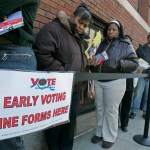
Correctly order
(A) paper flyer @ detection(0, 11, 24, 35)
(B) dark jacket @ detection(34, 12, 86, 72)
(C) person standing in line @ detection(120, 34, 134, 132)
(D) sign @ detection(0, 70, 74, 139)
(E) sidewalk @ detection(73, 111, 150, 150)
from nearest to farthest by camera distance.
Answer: (D) sign @ detection(0, 70, 74, 139) → (A) paper flyer @ detection(0, 11, 24, 35) → (B) dark jacket @ detection(34, 12, 86, 72) → (E) sidewalk @ detection(73, 111, 150, 150) → (C) person standing in line @ detection(120, 34, 134, 132)

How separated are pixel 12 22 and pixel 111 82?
85.9 inches

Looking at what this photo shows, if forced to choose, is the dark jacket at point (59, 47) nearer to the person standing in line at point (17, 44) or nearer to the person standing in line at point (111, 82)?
the person standing in line at point (17, 44)

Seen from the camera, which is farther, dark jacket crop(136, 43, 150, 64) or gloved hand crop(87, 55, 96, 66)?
dark jacket crop(136, 43, 150, 64)

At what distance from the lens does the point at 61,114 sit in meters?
1.75

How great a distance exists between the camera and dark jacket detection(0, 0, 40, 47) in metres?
1.53

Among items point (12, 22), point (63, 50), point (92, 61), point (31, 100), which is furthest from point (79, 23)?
point (31, 100)

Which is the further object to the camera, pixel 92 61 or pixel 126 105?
pixel 126 105

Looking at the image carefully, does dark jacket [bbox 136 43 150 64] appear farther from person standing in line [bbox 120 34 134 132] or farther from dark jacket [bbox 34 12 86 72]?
dark jacket [bbox 34 12 86 72]

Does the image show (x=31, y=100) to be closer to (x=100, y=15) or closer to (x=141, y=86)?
(x=100, y=15)

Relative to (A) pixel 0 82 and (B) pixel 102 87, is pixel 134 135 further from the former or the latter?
(A) pixel 0 82

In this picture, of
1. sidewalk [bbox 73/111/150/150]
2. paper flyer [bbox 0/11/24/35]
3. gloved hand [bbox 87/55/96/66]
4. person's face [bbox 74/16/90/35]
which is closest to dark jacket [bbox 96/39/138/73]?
gloved hand [bbox 87/55/96/66]

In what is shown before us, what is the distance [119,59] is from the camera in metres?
3.58

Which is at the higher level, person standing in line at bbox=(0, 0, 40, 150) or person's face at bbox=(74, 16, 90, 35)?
person's face at bbox=(74, 16, 90, 35)

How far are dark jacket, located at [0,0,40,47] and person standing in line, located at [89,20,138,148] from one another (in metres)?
1.93
